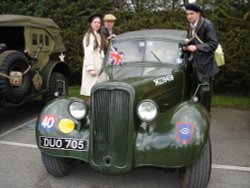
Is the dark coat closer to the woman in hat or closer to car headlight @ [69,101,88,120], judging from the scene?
the woman in hat

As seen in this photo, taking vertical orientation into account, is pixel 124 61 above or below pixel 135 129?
above

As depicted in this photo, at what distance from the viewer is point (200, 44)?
496cm

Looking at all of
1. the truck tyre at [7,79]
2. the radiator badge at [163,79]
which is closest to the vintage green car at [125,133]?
the radiator badge at [163,79]

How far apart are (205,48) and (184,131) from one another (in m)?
1.73

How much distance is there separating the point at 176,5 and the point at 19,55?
510 cm

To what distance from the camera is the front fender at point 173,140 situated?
11.4 ft

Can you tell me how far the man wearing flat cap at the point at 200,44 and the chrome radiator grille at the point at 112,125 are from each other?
65.8 inches

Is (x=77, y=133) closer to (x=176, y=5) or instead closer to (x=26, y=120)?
(x=26, y=120)

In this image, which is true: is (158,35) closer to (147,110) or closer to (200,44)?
(200,44)

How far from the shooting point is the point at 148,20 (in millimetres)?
9508

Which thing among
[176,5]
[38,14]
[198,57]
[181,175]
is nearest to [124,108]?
[181,175]

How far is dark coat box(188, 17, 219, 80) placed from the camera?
4.95 metres

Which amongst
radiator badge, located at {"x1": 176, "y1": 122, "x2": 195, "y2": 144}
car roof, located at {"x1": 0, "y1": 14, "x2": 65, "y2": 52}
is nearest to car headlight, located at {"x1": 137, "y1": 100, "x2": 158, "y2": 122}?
radiator badge, located at {"x1": 176, "y1": 122, "x2": 195, "y2": 144}

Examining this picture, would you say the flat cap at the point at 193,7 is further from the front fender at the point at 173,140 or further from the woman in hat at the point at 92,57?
the front fender at the point at 173,140
